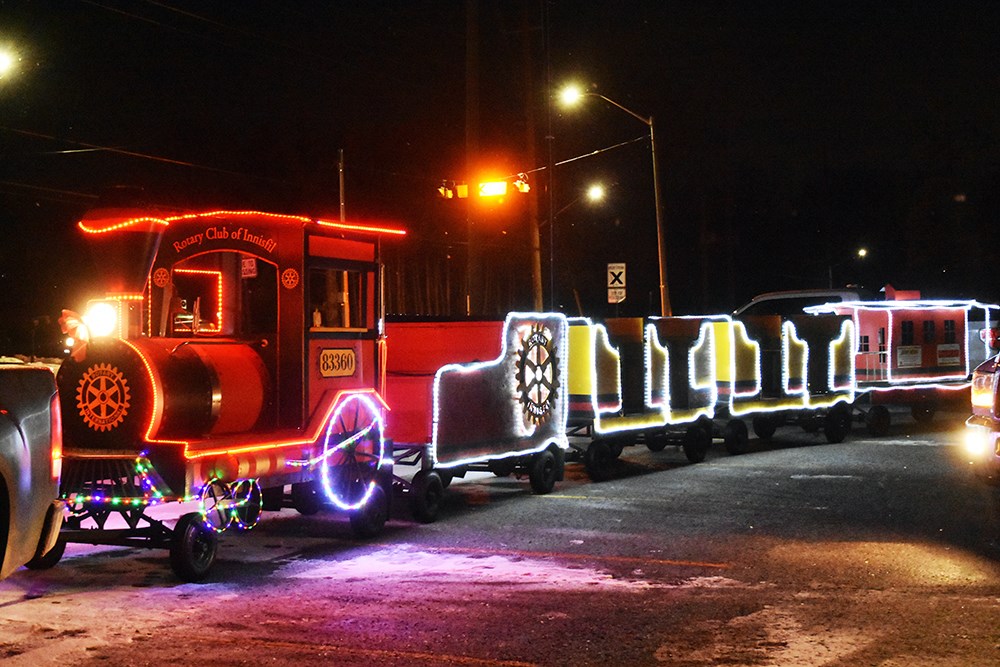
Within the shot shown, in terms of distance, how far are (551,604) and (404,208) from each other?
116 feet

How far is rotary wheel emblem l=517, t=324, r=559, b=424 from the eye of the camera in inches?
553

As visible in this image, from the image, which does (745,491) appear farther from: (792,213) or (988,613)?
(792,213)

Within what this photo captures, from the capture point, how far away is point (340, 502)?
11.2 m

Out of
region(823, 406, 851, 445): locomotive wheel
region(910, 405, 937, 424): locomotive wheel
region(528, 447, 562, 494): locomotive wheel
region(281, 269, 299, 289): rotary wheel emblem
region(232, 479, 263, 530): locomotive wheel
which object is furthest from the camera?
region(910, 405, 937, 424): locomotive wheel

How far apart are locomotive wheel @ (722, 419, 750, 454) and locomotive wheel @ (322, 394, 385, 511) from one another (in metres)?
8.62

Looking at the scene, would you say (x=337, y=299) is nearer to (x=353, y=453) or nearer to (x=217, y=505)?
(x=353, y=453)

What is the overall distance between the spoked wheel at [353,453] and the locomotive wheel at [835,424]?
11.4 m

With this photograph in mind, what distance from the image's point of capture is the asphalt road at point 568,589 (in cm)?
699

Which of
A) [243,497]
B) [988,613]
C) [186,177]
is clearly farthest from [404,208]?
[988,613]

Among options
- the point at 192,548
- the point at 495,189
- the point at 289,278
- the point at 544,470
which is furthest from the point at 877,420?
the point at 192,548

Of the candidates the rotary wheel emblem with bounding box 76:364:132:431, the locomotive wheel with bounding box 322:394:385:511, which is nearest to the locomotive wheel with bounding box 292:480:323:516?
the locomotive wheel with bounding box 322:394:385:511

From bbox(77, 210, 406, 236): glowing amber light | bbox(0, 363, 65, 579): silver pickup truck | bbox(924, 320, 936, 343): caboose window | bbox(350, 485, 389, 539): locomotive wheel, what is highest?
→ bbox(77, 210, 406, 236): glowing amber light

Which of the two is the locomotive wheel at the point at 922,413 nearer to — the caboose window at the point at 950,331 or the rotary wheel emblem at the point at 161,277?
the caboose window at the point at 950,331

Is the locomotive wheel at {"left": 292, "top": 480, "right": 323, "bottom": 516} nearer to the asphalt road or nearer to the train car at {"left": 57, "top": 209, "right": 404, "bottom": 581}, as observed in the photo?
the train car at {"left": 57, "top": 209, "right": 404, "bottom": 581}
